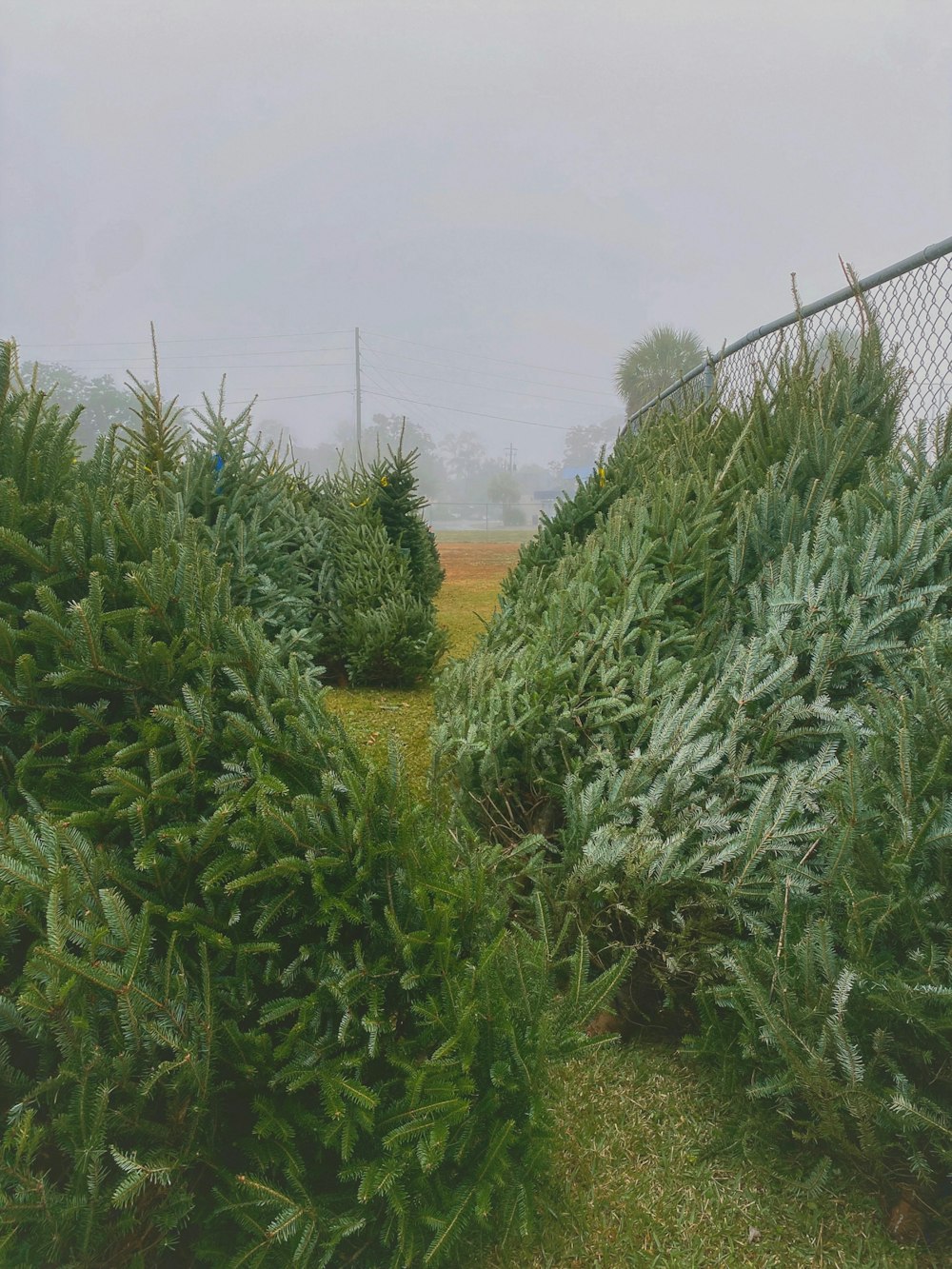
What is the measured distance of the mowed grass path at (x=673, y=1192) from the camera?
1.71m

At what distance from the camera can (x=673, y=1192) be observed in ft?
6.12

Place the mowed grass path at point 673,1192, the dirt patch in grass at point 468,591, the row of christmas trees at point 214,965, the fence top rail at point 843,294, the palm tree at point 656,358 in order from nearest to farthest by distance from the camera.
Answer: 1. the row of christmas trees at point 214,965
2. the mowed grass path at point 673,1192
3. the fence top rail at point 843,294
4. the dirt patch in grass at point 468,591
5. the palm tree at point 656,358

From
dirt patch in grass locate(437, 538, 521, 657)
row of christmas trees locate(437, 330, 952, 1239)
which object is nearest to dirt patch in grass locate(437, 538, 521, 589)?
dirt patch in grass locate(437, 538, 521, 657)

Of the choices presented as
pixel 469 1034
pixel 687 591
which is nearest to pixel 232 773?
pixel 469 1034

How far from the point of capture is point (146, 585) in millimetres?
1544

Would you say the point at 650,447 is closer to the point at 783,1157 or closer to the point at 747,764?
the point at 747,764

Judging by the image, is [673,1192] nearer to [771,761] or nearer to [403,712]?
[771,761]

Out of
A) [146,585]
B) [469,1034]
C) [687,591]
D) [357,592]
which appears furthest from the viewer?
[357,592]

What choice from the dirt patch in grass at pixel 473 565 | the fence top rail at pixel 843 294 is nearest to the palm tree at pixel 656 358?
the dirt patch in grass at pixel 473 565

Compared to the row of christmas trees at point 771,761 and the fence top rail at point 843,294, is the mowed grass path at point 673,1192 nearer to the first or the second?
the row of christmas trees at point 771,761

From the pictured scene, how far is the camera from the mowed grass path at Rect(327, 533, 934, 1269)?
171 centimetres

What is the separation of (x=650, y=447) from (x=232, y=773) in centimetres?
450

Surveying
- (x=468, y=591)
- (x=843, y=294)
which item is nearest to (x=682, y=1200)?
(x=843, y=294)

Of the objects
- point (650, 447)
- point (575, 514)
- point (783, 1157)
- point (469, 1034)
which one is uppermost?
point (650, 447)
